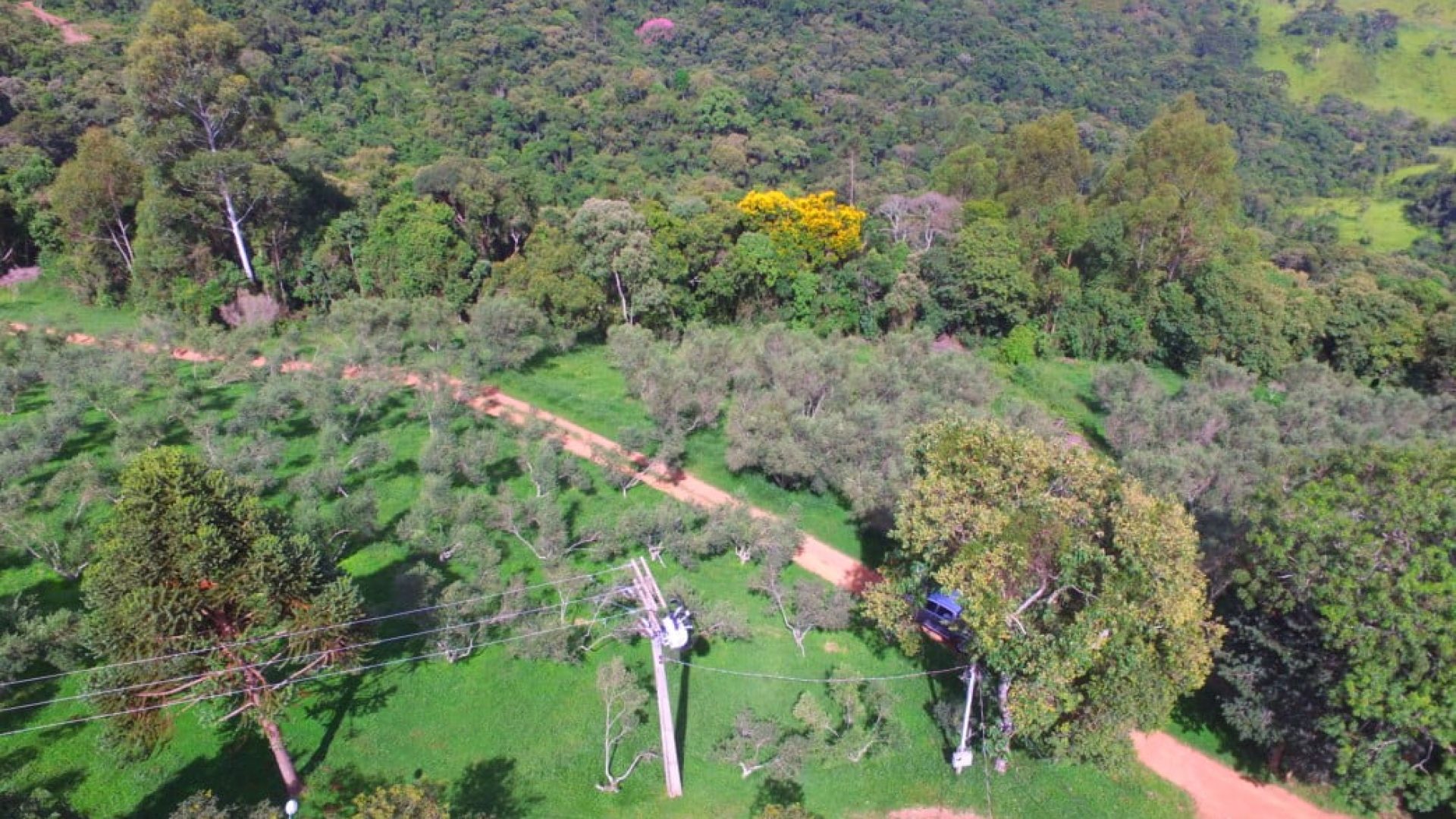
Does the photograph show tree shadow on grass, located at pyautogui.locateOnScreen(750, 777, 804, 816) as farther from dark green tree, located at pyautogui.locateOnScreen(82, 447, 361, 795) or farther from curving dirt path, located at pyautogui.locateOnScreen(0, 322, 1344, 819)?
dark green tree, located at pyautogui.locateOnScreen(82, 447, 361, 795)

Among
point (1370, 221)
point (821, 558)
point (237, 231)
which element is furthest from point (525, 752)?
point (1370, 221)

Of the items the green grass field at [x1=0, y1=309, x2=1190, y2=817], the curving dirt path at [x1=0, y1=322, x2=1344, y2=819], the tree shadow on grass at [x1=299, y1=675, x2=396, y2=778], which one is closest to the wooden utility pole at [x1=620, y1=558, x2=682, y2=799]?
the green grass field at [x1=0, y1=309, x2=1190, y2=817]

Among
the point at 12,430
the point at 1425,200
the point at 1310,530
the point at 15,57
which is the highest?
the point at 15,57

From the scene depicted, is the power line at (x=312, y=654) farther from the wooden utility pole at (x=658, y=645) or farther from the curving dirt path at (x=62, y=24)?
the curving dirt path at (x=62, y=24)

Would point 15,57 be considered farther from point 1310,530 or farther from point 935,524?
point 1310,530

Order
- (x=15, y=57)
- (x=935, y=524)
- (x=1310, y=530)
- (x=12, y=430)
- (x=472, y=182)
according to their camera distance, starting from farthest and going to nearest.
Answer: (x=15, y=57) < (x=472, y=182) < (x=12, y=430) < (x=935, y=524) < (x=1310, y=530)

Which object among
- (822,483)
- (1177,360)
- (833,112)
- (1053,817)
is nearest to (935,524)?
(1053,817)
